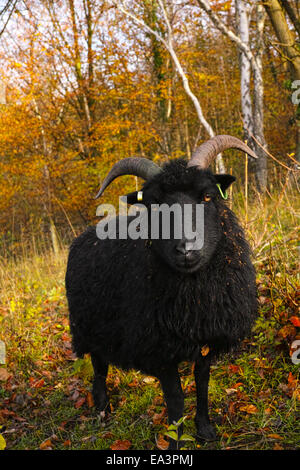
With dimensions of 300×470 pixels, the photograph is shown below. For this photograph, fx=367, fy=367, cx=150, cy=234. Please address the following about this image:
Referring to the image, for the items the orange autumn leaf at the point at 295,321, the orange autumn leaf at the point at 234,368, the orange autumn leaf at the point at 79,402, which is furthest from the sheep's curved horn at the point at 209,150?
the orange autumn leaf at the point at 79,402

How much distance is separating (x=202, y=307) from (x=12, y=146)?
11.1 metres

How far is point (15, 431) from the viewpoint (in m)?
3.70

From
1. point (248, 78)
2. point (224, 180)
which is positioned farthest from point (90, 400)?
point (248, 78)

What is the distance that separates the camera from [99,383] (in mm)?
3881

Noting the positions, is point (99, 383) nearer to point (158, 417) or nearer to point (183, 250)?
point (158, 417)

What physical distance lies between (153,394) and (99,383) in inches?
22.9

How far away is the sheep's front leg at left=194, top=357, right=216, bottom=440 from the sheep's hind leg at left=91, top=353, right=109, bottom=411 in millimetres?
1209

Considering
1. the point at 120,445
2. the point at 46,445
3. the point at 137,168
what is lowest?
the point at 46,445

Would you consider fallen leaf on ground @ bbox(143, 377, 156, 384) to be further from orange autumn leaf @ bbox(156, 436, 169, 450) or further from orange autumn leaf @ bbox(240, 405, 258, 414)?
orange autumn leaf @ bbox(240, 405, 258, 414)

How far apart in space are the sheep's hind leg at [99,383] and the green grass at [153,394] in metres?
0.13

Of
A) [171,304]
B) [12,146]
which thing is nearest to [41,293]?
[171,304]

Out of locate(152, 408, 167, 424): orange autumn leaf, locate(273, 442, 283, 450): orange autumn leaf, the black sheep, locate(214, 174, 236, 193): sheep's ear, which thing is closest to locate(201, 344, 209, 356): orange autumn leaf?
the black sheep

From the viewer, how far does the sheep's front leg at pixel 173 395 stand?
277 cm
